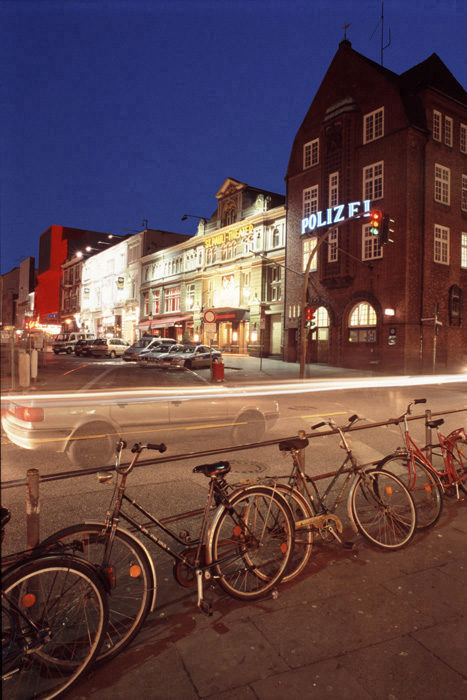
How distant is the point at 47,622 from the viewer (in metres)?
2.82

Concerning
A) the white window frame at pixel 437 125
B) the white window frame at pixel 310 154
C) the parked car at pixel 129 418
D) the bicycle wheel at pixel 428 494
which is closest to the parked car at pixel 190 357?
the white window frame at pixel 310 154

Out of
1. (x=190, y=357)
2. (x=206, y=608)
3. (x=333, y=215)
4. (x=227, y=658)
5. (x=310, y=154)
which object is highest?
(x=310, y=154)

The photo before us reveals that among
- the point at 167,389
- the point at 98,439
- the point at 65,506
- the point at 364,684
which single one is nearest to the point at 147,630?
the point at 364,684

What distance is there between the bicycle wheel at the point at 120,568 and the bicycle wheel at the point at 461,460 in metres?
4.31

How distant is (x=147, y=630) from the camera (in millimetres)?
3266

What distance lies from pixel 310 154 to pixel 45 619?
124ft

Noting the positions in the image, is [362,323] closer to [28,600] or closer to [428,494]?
[428,494]

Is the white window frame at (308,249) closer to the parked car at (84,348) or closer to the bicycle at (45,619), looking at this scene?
the parked car at (84,348)

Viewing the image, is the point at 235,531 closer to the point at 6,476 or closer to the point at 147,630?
the point at 147,630

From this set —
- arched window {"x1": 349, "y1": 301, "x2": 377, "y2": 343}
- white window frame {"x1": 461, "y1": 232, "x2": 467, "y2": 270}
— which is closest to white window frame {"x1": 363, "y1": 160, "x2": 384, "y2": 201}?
white window frame {"x1": 461, "y1": 232, "x2": 467, "y2": 270}

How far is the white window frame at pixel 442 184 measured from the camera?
101 feet

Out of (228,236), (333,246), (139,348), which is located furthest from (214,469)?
(228,236)

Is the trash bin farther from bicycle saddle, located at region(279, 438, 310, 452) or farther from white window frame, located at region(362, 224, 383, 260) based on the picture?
bicycle saddle, located at region(279, 438, 310, 452)

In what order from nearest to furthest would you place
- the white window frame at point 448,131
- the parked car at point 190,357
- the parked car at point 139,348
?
1. the parked car at point 190,357
2. the white window frame at point 448,131
3. the parked car at point 139,348
